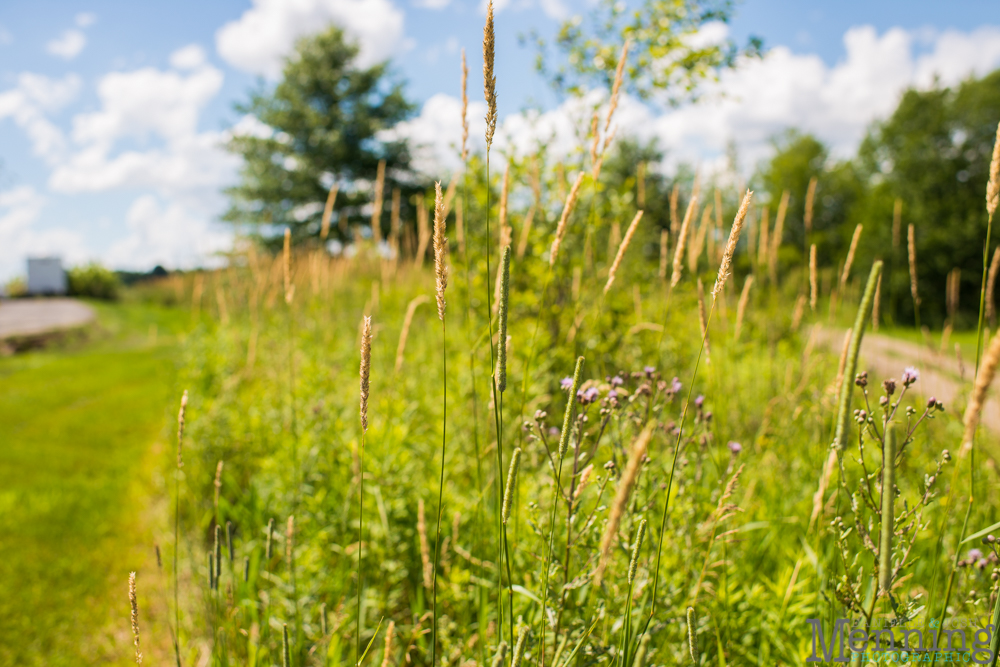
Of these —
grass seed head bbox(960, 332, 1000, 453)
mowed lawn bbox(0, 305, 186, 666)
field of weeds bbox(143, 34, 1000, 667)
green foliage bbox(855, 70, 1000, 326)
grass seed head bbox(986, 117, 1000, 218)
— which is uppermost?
green foliage bbox(855, 70, 1000, 326)

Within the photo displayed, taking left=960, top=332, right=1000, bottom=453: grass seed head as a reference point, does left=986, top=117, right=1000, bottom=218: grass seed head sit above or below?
above

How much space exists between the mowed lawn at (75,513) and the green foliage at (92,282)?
1992 cm

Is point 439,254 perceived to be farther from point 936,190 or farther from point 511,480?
point 936,190

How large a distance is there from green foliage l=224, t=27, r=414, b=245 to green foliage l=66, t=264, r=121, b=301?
6768 mm

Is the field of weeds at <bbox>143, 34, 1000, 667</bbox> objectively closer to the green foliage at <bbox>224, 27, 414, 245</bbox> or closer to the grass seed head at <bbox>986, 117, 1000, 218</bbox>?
the grass seed head at <bbox>986, 117, 1000, 218</bbox>

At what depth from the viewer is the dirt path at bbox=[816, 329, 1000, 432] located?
8.29 feet

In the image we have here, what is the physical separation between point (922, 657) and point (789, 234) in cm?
3395

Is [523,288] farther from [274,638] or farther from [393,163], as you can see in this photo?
[393,163]

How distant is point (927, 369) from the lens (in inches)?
141

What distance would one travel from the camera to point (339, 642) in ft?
5.51

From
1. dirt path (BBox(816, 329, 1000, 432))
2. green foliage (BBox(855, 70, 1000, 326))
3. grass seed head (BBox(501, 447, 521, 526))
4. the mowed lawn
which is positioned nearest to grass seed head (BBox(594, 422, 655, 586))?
grass seed head (BBox(501, 447, 521, 526))

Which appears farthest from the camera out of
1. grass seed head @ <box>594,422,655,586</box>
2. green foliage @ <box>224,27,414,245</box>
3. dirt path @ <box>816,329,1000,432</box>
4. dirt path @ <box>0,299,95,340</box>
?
green foliage @ <box>224,27,414,245</box>

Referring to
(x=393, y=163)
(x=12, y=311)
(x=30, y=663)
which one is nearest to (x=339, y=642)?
(x=30, y=663)

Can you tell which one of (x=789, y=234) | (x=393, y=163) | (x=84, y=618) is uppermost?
(x=393, y=163)
